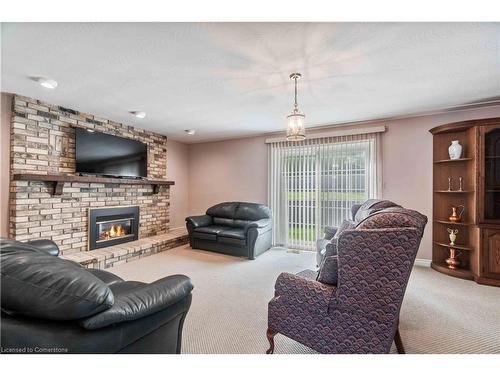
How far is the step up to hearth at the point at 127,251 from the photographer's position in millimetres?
3352

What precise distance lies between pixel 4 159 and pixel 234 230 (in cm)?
338

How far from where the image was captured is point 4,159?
2.95 metres

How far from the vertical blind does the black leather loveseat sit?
1.53 ft

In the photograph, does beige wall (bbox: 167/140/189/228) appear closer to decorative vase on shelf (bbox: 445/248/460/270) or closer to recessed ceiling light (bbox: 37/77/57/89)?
recessed ceiling light (bbox: 37/77/57/89)

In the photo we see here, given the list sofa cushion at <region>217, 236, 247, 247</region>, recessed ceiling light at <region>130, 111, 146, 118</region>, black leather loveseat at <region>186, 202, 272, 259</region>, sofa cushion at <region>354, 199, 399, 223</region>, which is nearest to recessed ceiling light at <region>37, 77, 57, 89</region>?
recessed ceiling light at <region>130, 111, 146, 118</region>

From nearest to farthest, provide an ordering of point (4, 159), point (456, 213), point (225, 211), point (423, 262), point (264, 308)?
point (264, 308), point (4, 159), point (456, 213), point (423, 262), point (225, 211)

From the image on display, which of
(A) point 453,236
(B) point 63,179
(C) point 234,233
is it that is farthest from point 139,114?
(A) point 453,236

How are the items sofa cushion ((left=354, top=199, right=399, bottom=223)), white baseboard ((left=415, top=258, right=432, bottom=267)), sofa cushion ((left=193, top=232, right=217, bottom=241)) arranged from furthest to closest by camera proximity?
sofa cushion ((left=193, top=232, right=217, bottom=241))
white baseboard ((left=415, top=258, right=432, bottom=267))
sofa cushion ((left=354, top=199, right=399, bottom=223))

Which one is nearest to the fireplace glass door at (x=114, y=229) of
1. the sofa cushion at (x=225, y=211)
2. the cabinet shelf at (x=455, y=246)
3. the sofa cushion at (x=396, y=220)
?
the sofa cushion at (x=225, y=211)

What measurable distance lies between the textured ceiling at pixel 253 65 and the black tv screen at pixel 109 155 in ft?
1.60

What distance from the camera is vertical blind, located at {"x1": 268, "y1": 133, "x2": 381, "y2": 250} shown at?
4055mm

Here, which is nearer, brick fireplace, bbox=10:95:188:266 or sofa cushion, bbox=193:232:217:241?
brick fireplace, bbox=10:95:188:266

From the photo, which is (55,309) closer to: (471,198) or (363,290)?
(363,290)
